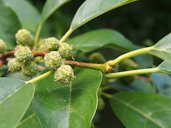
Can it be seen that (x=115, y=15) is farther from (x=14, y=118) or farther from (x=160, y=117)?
(x=14, y=118)

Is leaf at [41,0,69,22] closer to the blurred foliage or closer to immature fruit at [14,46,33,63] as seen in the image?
immature fruit at [14,46,33,63]

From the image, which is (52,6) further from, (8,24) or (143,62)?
(143,62)

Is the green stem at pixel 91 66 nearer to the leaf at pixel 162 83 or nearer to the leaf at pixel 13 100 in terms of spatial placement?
the leaf at pixel 13 100

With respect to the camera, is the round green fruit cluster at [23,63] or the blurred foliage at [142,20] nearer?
the round green fruit cluster at [23,63]

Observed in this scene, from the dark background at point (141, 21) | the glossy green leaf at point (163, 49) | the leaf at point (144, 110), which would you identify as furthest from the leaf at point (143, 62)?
the dark background at point (141, 21)

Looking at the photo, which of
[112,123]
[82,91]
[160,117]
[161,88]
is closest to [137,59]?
[161,88]
